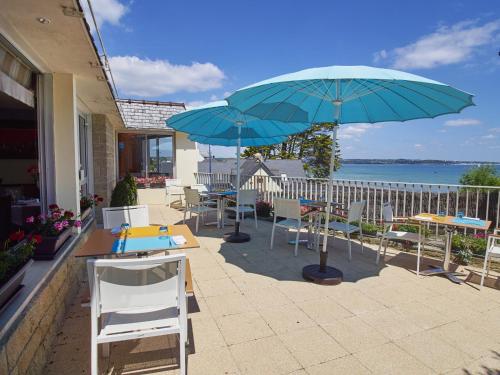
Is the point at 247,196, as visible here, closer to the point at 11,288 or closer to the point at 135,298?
the point at 135,298

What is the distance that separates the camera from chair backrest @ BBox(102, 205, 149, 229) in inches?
142

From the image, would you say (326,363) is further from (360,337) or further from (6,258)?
(6,258)

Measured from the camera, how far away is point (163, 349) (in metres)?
2.35

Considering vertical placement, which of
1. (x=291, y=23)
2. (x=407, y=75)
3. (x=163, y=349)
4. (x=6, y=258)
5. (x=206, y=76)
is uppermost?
(x=206, y=76)

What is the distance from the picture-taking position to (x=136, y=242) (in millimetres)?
2730

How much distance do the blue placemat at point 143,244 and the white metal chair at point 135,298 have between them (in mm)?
626

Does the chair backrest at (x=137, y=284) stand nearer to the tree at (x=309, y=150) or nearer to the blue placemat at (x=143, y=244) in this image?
the blue placemat at (x=143, y=244)

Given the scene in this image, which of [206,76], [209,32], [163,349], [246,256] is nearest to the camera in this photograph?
[163,349]

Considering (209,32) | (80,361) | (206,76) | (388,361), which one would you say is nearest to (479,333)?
(388,361)

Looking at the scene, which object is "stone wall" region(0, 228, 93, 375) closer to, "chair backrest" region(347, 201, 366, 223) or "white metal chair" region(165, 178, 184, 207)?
"chair backrest" region(347, 201, 366, 223)

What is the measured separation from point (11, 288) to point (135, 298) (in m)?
0.80

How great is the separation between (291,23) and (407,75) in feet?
25.8

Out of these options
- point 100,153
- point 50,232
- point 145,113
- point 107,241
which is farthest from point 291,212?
point 145,113

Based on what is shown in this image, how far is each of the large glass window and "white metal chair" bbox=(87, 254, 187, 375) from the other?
31.0 feet
